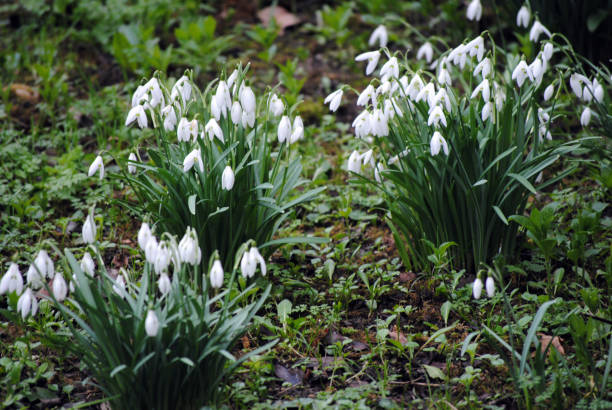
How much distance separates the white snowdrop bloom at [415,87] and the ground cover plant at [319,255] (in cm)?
1

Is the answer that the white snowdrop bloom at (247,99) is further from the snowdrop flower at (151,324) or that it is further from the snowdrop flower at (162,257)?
the snowdrop flower at (151,324)

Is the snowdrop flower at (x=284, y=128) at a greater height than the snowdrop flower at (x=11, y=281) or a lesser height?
greater

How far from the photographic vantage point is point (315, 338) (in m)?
2.74

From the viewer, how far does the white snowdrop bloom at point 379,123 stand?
8.98 ft

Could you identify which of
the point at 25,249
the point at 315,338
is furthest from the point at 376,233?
the point at 25,249

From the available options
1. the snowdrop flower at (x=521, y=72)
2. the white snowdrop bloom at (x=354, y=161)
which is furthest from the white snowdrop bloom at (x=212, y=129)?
the snowdrop flower at (x=521, y=72)

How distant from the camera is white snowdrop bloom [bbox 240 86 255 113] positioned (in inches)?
106

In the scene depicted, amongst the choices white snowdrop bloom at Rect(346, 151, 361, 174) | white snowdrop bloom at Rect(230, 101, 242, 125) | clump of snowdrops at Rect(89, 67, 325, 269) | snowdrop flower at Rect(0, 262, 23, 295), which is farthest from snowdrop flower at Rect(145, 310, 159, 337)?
white snowdrop bloom at Rect(346, 151, 361, 174)

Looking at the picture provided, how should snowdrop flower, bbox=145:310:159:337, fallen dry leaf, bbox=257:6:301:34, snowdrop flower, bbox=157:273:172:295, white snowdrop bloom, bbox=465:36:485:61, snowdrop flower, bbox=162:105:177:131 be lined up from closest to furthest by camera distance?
snowdrop flower, bbox=145:310:159:337, snowdrop flower, bbox=157:273:172:295, snowdrop flower, bbox=162:105:177:131, white snowdrop bloom, bbox=465:36:485:61, fallen dry leaf, bbox=257:6:301:34

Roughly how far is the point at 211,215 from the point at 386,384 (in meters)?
1.00

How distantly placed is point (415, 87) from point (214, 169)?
989mm

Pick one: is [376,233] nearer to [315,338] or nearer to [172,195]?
[315,338]

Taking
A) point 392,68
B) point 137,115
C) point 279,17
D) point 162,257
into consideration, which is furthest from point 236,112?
point 279,17

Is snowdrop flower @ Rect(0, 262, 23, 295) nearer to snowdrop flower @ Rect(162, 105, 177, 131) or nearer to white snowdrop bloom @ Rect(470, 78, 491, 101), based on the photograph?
snowdrop flower @ Rect(162, 105, 177, 131)
